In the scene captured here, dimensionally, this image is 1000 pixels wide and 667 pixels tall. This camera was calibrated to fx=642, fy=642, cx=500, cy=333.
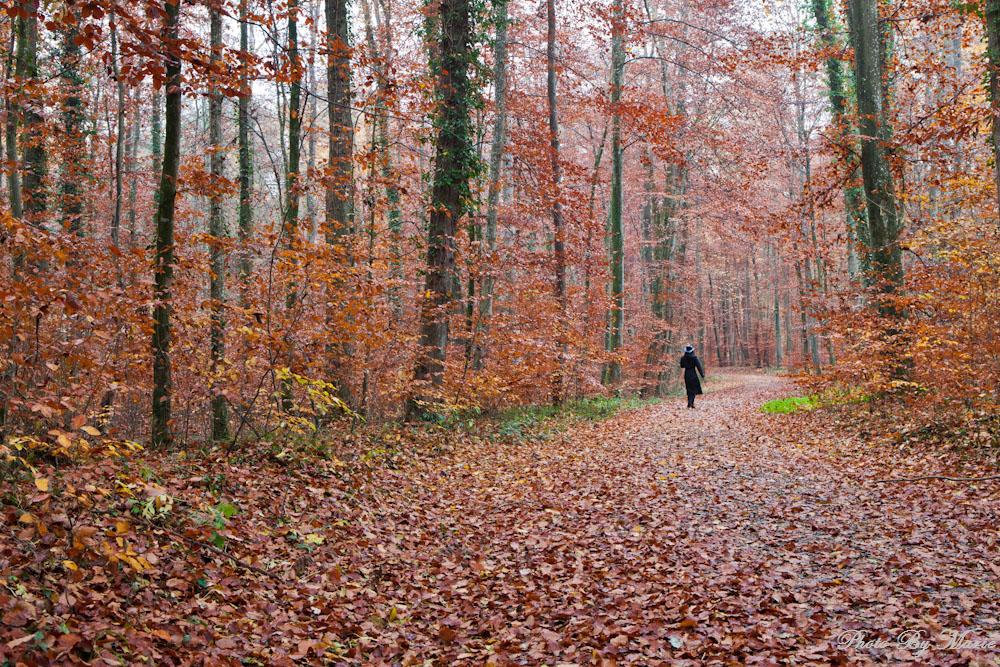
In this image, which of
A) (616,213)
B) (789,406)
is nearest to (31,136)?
(616,213)

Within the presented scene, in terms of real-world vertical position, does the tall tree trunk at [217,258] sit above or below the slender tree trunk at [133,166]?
below

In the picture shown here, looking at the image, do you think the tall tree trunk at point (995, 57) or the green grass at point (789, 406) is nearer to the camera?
the tall tree trunk at point (995, 57)

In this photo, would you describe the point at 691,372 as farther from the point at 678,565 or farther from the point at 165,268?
the point at 165,268

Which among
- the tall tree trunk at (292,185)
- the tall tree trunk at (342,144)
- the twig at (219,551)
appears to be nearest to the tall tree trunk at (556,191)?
the tall tree trunk at (342,144)

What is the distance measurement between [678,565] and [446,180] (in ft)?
27.9

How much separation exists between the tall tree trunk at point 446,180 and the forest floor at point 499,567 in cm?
349

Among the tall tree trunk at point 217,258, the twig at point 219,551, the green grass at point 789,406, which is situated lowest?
the twig at point 219,551

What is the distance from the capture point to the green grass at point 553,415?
12.8 meters

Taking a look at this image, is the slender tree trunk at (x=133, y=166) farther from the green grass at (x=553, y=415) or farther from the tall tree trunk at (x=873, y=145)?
the tall tree trunk at (x=873, y=145)

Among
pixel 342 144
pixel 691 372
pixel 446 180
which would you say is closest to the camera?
pixel 342 144

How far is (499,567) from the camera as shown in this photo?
5891 millimetres

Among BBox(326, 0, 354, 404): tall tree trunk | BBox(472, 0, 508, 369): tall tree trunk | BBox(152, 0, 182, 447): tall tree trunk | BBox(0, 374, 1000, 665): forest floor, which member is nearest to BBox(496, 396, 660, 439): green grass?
BBox(472, 0, 508, 369): tall tree trunk

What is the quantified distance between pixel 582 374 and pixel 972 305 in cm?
862

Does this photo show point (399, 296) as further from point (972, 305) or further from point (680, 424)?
point (972, 305)
